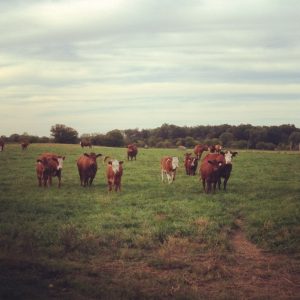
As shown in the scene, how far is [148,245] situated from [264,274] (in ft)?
10.1

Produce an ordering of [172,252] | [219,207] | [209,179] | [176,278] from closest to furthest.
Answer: [176,278]
[172,252]
[219,207]
[209,179]

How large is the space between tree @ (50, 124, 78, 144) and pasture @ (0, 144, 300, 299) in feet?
257

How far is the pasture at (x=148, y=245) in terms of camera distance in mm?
8055

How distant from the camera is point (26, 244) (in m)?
10.6

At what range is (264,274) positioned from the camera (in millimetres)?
8984

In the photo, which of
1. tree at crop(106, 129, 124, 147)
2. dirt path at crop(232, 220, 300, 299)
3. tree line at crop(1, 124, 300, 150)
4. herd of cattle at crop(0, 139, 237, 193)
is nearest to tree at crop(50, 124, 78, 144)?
tree line at crop(1, 124, 300, 150)

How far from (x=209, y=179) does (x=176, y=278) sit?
1117 cm

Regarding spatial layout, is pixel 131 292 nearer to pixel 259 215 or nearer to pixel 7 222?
pixel 7 222

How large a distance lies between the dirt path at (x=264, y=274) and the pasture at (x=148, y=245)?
0.07 ft

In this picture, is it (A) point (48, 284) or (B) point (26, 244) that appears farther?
(B) point (26, 244)

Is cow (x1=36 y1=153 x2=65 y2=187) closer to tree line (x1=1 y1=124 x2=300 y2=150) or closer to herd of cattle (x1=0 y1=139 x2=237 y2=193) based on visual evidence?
herd of cattle (x1=0 y1=139 x2=237 y2=193)

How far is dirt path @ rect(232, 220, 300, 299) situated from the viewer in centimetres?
802

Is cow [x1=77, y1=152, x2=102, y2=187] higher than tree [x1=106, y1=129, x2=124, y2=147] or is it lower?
lower

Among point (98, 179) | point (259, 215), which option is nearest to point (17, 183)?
point (98, 179)
